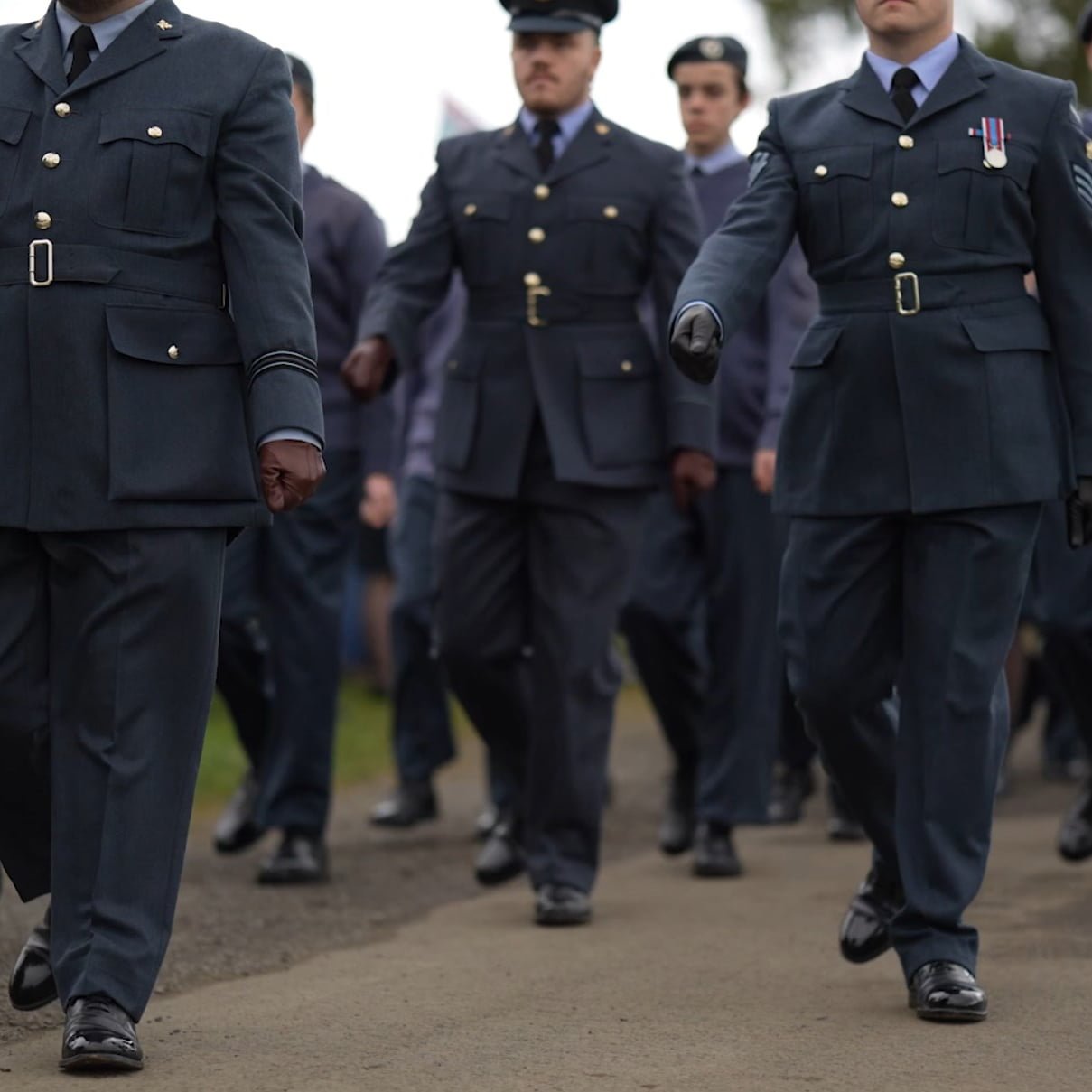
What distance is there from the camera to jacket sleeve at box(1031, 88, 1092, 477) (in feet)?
18.7

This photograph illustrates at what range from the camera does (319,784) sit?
330 inches

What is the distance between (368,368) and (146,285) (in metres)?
2.23

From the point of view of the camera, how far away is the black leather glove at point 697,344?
553cm

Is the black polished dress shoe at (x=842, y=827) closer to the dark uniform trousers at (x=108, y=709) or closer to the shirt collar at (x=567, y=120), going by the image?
the shirt collar at (x=567, y=120)

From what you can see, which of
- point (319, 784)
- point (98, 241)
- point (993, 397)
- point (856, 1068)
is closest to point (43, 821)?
point (98, 241)

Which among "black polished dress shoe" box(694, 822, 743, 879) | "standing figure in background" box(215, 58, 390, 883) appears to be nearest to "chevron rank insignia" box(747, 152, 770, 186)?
"standing figure in background" box(215, 58, 390, 883)

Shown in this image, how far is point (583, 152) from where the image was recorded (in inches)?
296

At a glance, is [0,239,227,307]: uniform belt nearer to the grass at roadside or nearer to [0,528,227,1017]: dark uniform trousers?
[0,528,227,1017]: dark uniform trousers

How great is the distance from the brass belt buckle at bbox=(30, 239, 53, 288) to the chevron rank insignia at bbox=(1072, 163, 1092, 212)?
2.13 m

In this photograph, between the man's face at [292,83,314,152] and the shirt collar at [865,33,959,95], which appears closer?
the shirt collar at [865,33,959,95]

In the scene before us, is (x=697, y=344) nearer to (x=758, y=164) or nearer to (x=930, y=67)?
(x=758, y=164)

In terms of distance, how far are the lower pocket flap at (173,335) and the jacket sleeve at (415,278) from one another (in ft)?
7.18

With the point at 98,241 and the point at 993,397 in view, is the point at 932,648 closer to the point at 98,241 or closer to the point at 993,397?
the point at 993,397

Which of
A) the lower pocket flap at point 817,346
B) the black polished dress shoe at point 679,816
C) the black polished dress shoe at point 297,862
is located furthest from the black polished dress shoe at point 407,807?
the lower pocket flap at point 817,346
